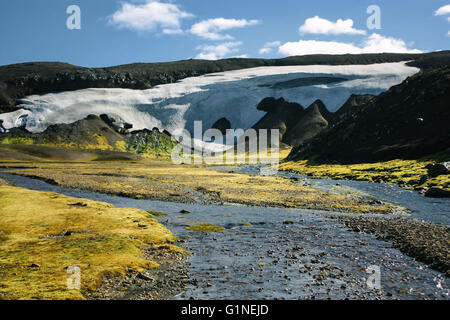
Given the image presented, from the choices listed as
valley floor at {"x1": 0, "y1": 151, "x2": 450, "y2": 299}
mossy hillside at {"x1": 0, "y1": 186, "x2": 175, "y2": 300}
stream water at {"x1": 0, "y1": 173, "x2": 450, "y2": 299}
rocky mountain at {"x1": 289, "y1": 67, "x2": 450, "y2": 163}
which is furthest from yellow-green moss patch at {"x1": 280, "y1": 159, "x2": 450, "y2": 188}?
mossy hillside at {"x1": 0, "y1": 186, "x2": 175, "y2": 300}

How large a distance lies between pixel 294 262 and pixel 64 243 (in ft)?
56.9

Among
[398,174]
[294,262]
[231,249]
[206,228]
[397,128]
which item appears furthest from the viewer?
[397,128]

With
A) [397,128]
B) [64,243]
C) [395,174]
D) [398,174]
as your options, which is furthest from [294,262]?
[397,128]

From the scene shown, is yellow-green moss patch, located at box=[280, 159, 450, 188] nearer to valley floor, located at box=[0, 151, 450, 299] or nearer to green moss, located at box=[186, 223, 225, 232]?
valley floor, located at box=[0, 151, 450, 299]

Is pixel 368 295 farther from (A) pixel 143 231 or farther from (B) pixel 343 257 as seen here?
(A) pixel 143 231

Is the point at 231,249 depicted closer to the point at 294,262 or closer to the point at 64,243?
the point at 294,262

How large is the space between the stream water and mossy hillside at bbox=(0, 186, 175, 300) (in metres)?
4.03

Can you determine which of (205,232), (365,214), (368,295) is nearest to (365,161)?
(365,214)

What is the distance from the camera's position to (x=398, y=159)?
10769 centimetres

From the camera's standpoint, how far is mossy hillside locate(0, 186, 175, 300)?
1878 centimetres

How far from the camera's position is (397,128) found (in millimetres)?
126625

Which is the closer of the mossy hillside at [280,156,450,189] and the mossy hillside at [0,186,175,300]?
the mossy hillside at [0,186,175,300]

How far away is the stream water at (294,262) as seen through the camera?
1855 centimetres
